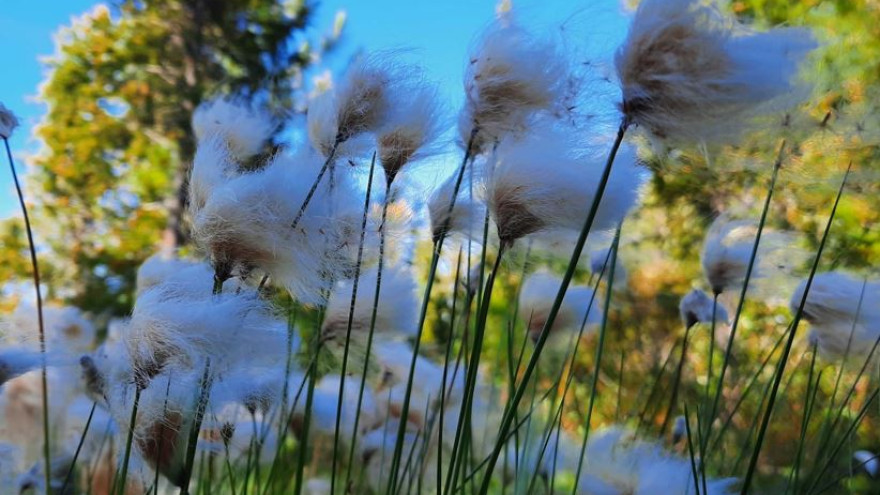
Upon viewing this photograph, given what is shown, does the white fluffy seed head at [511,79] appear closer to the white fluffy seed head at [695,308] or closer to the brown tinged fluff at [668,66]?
the brown tinged fluff at [668,66]

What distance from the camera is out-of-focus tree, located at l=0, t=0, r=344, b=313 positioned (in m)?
5.93

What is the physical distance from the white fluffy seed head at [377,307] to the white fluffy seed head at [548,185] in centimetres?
26

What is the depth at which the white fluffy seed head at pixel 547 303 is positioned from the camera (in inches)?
41.1

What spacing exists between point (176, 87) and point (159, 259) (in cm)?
579

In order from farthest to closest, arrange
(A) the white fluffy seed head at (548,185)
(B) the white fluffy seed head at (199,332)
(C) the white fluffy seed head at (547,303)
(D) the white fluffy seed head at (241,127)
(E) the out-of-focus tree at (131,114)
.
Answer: (E) the out-of-focus tree at (131,114)
(C) the white fluffy seed head at (547,303)
(D) the white fluffy seed head at (241,127)
(A) the white fluffy seed head at (548,185)
(B) the white fluffy seed head at (199,332)

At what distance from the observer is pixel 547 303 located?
1042 mm

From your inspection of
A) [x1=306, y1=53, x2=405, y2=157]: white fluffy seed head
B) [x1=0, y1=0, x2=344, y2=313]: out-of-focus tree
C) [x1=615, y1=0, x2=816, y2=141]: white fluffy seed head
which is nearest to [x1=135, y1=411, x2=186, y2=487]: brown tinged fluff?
[x1=306, y1=53, x2=405, y2=157]: white fluffy seed head

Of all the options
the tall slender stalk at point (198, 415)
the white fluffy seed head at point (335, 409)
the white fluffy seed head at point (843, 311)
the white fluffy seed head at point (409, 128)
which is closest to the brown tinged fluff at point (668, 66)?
the white fluffy seed head at point (409, 128)

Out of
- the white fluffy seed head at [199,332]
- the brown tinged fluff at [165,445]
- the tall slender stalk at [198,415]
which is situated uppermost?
the white fluffy seed head at [199,332]

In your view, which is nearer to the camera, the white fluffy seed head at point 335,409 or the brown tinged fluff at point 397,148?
the brown tinged fluff at point 397,148

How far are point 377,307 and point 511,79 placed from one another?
32 cm

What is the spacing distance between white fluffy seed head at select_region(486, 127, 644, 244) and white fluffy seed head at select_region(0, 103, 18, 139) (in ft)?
1.46

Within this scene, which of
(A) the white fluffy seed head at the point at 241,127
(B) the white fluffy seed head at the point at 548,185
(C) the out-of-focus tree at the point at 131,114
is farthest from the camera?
(C) the out-of-focus tree at the point at 131,114

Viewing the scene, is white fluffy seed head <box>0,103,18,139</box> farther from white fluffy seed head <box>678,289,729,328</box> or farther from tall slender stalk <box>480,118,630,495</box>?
white fluffy seed head <box>678,289,729,328</box>
